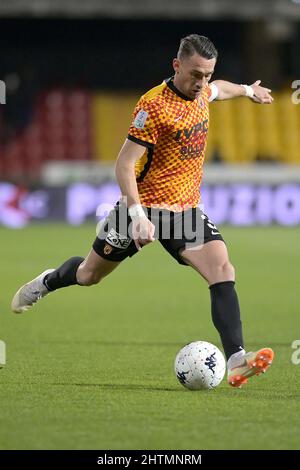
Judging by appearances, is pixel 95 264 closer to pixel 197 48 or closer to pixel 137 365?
pixel 137 365

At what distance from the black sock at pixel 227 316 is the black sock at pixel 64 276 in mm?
1302

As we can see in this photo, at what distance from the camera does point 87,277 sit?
25.0 feet

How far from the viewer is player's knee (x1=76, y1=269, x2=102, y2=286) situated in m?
7.55

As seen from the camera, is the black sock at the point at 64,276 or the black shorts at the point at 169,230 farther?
the black sock at the point at 64,276

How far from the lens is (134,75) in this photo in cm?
2784

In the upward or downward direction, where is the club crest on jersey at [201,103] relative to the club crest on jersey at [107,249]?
upward

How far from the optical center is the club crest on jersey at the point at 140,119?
6754 millimetres

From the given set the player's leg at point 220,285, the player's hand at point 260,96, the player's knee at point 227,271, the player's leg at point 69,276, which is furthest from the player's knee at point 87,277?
the player's hand at point 260,96

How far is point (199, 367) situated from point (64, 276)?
1.50 meters

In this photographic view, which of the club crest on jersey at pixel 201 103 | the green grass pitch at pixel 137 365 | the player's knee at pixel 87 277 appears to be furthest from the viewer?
the player's knee at pixel 87 277
